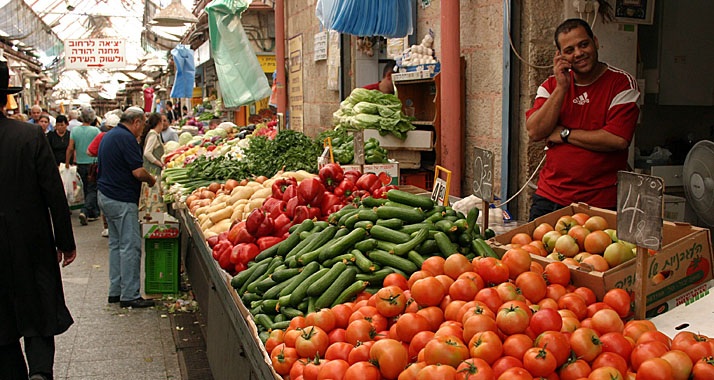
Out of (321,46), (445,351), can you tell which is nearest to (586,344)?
(445,351)

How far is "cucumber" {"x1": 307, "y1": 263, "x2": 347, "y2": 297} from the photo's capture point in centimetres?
264

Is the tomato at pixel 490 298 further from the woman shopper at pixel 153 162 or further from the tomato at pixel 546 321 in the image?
the woman shopper at pixel 153 162

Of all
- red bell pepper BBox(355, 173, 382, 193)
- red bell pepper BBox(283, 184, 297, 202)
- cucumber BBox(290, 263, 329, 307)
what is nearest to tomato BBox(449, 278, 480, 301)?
cucumber BBox(290, 263, 329, 307)

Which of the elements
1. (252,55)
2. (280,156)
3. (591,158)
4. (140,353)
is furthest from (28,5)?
(591,158)

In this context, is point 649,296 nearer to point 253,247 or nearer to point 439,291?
point 439,291

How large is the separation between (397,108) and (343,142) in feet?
2.32

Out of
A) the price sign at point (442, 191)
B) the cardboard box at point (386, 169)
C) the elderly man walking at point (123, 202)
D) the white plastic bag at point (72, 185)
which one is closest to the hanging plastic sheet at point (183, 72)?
the white plastic bag at point (72, 185)

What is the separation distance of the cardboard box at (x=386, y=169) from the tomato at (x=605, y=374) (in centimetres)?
376

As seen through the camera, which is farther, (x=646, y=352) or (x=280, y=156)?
(x=280, y=156)

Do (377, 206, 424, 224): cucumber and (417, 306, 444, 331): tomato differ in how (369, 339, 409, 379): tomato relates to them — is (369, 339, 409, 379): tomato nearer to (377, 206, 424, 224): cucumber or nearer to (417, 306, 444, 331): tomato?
(417, 306, 444, 331): tomato

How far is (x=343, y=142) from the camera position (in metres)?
6.42

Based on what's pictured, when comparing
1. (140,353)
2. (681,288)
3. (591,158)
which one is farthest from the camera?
(140,353)

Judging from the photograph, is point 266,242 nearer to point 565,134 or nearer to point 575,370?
point 565,134

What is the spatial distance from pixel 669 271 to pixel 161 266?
5.67 metres
